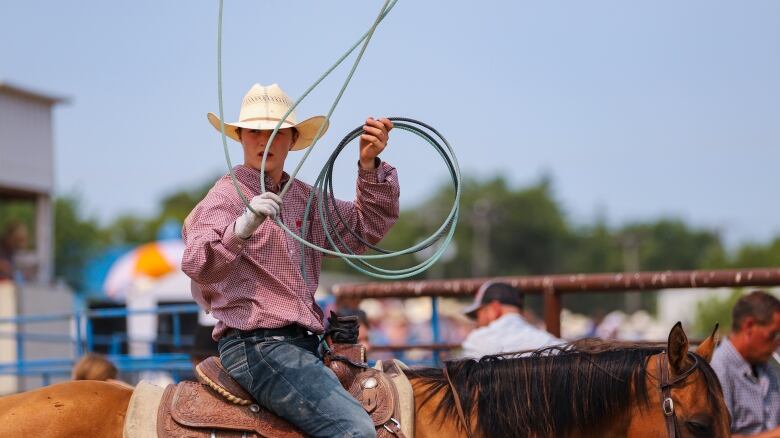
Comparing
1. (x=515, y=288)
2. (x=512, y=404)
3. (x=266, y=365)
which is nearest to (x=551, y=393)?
(x=512, y=404)

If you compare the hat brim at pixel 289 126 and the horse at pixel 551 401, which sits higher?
the hat brim at pixel 289 126

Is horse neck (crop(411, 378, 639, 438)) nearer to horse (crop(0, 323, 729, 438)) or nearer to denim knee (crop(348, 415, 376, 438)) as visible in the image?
horse (crop(0, 323, 729, 438))

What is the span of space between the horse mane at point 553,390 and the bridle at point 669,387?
0.20 feet

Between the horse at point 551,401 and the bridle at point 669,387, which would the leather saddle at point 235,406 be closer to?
the horse at point 551,401

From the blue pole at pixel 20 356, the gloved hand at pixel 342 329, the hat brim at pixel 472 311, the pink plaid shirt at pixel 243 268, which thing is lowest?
the blue pole at pixel 20 356

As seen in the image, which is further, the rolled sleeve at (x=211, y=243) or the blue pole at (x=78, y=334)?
the blue pole at (x=78, y=334)

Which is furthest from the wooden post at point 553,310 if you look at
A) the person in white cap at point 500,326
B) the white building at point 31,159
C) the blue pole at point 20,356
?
the white building at point 31,159

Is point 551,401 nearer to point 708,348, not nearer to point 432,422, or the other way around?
point 432,422

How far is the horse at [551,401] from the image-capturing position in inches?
148

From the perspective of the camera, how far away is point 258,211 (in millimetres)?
3447

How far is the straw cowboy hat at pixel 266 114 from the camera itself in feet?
13.1

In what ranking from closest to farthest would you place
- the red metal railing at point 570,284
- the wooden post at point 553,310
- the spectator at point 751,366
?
the spectator at point 751,366 < the red metal railing at point 570,284 < the wooden post at point 553,310

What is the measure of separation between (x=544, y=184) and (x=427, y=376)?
9228 centimetres

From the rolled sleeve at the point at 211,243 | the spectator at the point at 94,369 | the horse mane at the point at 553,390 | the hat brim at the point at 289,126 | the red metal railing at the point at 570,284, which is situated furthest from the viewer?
the spectator at the point at 94,369
